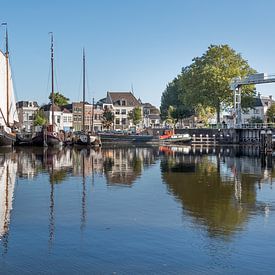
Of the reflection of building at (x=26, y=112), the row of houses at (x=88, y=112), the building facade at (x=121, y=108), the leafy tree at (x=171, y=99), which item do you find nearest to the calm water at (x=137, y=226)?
the leafy tree at (x=171, y=99)

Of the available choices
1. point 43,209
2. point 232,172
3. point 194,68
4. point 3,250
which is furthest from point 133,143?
point 3,250

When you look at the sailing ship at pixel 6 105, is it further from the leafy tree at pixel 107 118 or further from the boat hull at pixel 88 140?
the leafy tree at pixel 107 118

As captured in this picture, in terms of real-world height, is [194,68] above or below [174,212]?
above

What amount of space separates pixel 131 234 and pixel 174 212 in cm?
359

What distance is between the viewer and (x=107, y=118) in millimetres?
111312

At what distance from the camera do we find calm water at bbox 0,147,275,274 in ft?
34.3

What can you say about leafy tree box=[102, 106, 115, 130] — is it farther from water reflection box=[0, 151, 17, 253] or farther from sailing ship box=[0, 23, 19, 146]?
water reflection box=[0, 151, 17, 253]

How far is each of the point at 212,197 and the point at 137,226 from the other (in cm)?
645

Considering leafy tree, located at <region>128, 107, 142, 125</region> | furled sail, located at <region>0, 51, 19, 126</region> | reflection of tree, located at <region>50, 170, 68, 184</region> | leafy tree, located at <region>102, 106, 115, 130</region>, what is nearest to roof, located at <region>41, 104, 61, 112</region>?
leafy tree, located at <region>102, 106, 115, 130</region>

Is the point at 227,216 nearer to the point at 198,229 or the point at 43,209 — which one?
the point at 198,229

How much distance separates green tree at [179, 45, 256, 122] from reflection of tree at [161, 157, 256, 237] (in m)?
51.8

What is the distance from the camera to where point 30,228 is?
13.8 m

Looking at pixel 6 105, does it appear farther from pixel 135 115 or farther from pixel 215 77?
pixel 135 115

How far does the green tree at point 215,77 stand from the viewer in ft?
265
